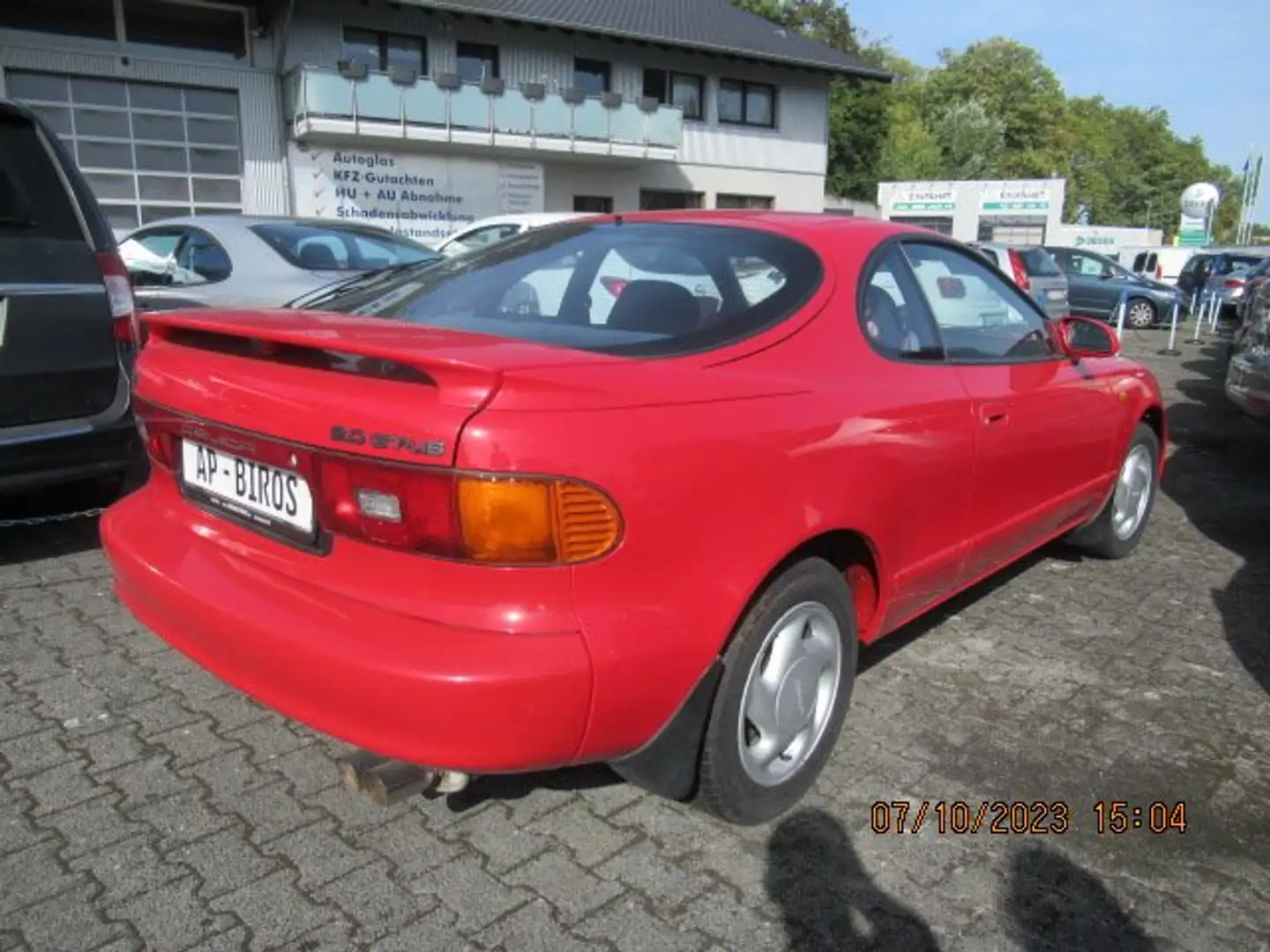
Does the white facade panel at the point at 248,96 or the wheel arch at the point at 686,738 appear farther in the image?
the white facade panel at the point at 248,96

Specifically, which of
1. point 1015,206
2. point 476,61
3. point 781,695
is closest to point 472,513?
point 781,695

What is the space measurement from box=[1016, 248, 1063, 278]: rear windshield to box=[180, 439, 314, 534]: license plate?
52.3 ft

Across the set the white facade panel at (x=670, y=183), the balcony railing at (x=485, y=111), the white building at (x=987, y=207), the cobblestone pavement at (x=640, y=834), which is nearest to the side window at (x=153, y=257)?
the cobblestone pavement at (x=640, y=834)

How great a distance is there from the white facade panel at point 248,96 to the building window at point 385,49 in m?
1.99

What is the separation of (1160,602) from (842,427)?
2540mm

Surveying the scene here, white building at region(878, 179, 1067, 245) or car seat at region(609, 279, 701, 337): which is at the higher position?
white building at region(878, 179, 1067, 245)

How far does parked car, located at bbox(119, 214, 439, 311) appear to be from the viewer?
645 centimetres

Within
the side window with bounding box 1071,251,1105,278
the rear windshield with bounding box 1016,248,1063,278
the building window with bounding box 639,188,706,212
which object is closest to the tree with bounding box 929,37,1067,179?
the building window with bounding box 639,188,706,212

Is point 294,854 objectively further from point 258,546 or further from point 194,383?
point 194,383

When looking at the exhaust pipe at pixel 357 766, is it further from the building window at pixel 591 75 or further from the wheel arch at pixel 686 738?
the building window at pixel 591 75

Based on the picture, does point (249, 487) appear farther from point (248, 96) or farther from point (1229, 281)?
point (1229, 281)

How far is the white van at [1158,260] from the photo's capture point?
94.3 ft

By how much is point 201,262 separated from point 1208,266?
22668 millimetres

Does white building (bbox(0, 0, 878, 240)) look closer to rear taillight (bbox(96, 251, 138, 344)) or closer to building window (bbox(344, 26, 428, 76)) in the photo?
building window (bbox(344, 26, 428, 76))
